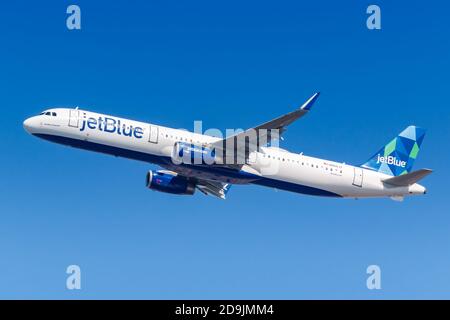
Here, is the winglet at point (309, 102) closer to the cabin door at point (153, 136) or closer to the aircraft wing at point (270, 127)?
the aircraft wing at point (270, 127)

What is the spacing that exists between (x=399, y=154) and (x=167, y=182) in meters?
22.0

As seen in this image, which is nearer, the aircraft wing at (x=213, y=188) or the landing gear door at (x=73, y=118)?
the landing gear door at (x=73, y=118)

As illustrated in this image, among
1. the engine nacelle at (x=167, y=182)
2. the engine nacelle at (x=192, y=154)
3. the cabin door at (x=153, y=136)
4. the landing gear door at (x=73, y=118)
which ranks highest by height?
the landing gear door at (x=73, y=118)

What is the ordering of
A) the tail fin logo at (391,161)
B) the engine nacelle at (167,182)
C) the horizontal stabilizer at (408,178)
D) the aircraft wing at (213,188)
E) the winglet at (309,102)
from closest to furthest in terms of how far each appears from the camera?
the winglet at (309,102), the horizontal stabilizer at (408,178), the engine nacelle at (167,182), the aircraft wing at (213,188), the tail fin logo at (391,161)

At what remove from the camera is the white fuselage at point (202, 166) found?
6191cm

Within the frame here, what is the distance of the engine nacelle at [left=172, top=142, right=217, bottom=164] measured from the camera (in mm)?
62156

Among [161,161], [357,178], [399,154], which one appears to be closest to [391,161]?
[399,154]

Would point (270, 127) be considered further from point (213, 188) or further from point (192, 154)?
point (213, 188)

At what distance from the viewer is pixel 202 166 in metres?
63.3

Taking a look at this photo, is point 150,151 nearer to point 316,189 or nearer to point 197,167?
point 197,167

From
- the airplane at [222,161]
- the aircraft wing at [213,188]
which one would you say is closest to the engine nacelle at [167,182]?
the airplane at [222,161]

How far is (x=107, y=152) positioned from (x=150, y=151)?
11.2 feet

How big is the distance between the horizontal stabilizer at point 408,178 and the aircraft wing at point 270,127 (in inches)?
501

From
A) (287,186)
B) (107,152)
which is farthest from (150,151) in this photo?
(287,186)
